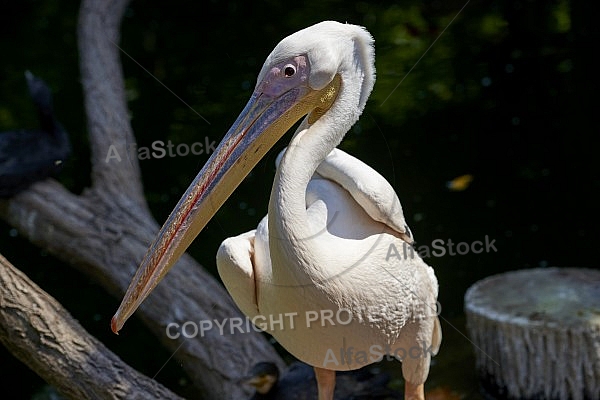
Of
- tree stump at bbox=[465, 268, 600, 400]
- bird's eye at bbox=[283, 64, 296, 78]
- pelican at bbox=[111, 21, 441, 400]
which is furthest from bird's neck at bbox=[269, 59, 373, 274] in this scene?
tree stump at bbox=[465, 268, 600, 400]

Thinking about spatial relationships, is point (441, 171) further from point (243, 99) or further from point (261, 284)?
point (261, 284)

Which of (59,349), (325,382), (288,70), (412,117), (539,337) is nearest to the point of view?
(288,70)

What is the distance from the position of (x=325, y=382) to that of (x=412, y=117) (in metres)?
3.14

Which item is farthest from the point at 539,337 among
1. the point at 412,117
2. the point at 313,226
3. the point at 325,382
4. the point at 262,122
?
the point at 412,117

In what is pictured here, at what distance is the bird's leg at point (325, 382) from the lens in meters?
2.80

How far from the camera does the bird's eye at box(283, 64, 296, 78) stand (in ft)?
7.39

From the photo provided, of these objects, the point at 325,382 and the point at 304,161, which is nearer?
the point at 304,161

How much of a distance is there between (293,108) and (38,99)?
2362 millimetres

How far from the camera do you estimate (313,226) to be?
2.35 meters

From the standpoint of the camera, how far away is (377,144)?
4430 mm

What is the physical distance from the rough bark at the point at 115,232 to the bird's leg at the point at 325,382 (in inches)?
23.1

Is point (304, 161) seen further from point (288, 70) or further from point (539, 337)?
point (539, 337)

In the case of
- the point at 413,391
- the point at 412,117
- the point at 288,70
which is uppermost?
the point at 288,70

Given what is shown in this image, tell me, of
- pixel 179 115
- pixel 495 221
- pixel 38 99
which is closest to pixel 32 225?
pixel 38 99
